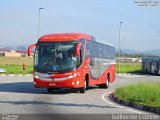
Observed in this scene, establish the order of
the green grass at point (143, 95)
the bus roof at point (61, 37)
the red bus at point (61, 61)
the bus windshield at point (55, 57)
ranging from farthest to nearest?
the bus roof at point (61, 37) < the bus windshield at point (55, 57) < the red bus at point (61, 61) < the green grass at point (143, 95)

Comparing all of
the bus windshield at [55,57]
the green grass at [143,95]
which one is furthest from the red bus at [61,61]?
the green grass at [143,95]

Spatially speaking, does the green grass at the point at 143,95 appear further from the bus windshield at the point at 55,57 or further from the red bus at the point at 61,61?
the bus windshield at the point at 55,57

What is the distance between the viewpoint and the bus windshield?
877 inches

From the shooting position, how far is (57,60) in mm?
22375

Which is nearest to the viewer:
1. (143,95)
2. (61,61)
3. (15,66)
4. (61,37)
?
(143,95)

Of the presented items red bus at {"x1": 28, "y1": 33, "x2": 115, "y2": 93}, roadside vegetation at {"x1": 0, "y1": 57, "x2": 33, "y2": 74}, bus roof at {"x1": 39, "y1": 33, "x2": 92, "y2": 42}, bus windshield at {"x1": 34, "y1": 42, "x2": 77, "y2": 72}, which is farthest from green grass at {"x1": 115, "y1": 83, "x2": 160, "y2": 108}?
roadside vegetation at {"x1": 0, "y1": 57, "x2": 33, "y2": 74}

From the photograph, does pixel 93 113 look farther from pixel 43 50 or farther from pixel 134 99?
pixel 43 50

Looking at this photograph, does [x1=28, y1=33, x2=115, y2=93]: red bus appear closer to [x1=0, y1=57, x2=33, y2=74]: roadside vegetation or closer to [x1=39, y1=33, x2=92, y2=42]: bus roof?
[x1=39, y1=33, x2=92, y2=42]: bus roof

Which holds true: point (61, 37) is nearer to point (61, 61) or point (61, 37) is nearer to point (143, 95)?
point (61, 61)

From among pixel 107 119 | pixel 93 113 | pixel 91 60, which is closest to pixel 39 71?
pixel 91 60

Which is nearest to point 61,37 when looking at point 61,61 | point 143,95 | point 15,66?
point 61,61

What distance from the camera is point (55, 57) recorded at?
22438 millimetres

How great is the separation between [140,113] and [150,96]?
3034 mm

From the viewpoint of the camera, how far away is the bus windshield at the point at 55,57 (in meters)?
22.3
